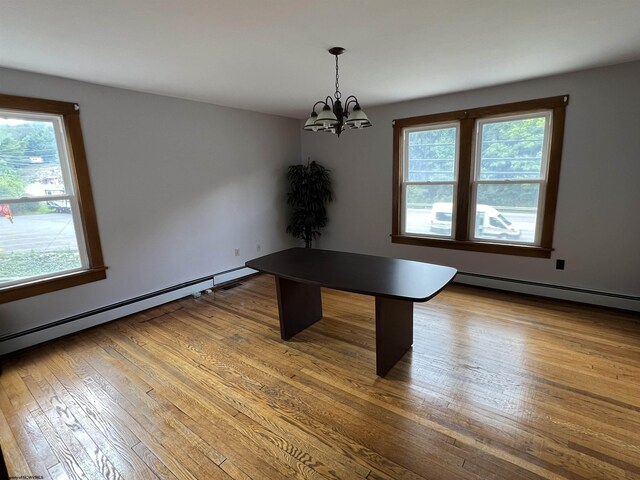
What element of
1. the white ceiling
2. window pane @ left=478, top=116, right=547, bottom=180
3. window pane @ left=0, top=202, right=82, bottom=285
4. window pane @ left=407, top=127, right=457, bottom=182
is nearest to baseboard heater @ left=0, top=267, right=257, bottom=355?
window pane @ left=0, top=202, right=82, bottom=285

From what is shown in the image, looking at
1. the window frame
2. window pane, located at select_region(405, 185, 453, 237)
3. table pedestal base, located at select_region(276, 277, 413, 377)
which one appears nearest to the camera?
table pedestal base, located at select_region(276, 277, 413, 377)

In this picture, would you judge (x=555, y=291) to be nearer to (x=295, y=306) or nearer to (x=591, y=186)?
(x=591, y=186)

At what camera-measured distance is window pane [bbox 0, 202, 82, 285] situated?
265cm

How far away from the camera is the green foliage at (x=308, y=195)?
16.0ft

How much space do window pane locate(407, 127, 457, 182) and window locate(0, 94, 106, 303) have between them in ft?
12.2

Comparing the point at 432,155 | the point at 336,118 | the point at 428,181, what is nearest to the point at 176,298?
the point at 336,118

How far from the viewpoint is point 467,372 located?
2.29m

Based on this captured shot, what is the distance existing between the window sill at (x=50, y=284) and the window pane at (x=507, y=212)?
426cm

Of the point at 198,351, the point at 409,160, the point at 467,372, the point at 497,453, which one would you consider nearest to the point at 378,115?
the point at 409,160

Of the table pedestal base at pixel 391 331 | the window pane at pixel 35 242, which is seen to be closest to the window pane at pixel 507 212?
the table pedestal base at pixel 391 331

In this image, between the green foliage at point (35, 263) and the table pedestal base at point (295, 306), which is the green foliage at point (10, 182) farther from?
the table pedestal base at point (295, 306)

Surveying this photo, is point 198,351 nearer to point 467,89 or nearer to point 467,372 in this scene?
point 467,372

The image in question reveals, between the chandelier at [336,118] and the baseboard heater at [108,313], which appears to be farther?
the baseboard heater at [108,313]

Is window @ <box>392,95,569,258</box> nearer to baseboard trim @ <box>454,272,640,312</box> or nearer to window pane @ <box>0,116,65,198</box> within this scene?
baseboard trim @ <box>454,272,640,312</box>
